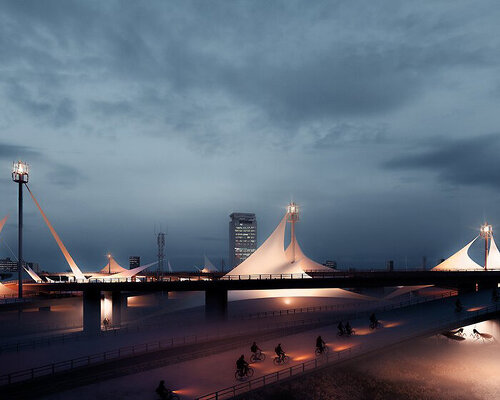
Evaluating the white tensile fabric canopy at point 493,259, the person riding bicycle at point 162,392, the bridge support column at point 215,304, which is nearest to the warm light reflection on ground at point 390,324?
the bridge support column at point 215,304

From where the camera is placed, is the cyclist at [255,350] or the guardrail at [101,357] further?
the cyclist at [255,350]

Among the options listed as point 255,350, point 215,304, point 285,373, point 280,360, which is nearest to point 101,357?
point 255,350

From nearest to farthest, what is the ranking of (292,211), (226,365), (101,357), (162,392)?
1. (162,392)
2. (226,365)
3. (101,357)
4. (292,211)

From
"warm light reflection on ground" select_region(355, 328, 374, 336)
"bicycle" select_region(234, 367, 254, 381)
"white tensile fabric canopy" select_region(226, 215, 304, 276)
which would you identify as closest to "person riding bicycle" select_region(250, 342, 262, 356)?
"bicycle" select_region(234, 367, 254, 381)

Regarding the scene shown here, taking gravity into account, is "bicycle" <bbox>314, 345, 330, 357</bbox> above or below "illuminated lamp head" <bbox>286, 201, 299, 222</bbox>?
below

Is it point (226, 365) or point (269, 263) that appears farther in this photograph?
point (269, 263)

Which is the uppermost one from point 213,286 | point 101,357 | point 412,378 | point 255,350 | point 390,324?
point 213,286

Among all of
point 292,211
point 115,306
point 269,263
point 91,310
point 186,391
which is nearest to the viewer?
point 186,391

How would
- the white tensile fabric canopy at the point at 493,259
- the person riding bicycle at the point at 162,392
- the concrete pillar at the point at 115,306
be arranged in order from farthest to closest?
the white tensile fabric canopy at the point at 493,259, the concrete pillar at the point at 115,306, the person riding bicycle at the point at 162,392

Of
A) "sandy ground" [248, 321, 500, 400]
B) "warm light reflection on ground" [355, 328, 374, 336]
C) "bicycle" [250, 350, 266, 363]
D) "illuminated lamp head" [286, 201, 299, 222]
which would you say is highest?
"illuminated lamp head" [286, 201, 299, 222]

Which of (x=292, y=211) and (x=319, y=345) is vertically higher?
(x=292, y=211)

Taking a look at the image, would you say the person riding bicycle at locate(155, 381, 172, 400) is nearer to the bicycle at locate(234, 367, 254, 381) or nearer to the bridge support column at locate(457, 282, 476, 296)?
the bicycle at locate(234, 367, 254, 381)

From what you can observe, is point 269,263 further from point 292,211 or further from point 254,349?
point 254,349

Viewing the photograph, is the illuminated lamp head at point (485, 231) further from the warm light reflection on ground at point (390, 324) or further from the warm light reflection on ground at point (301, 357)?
the warm light reflection on ground at point (301, 357)
